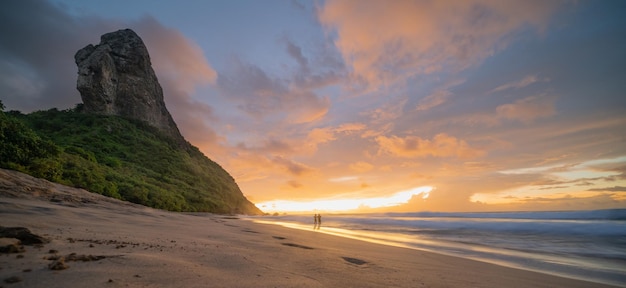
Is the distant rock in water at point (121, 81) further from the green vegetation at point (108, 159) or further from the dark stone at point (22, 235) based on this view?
the dark stone at point (22, 235)

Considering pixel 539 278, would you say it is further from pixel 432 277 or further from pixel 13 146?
pixel 13 146

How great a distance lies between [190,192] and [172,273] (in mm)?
34334

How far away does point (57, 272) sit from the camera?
6.95 ft

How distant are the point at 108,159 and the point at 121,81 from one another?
37.4 m

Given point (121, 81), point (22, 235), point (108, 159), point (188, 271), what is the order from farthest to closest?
point (121, 81), point (108, 159), point (22, 235), point (188, 271)

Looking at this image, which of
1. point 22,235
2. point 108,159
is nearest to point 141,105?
point 108,159

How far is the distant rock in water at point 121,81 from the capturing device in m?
49.0

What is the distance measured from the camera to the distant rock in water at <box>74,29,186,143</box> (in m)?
49.0

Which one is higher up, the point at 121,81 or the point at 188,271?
the point at 121,81

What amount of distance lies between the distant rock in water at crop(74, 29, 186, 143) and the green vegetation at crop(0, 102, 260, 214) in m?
4.37

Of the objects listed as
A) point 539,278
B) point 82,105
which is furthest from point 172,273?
point 82,105

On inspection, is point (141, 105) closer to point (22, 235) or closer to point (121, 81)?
point (121, 81)

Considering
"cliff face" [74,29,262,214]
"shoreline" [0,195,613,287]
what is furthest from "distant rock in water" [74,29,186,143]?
"shoreline" [0,195,613,287]

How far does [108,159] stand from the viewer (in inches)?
1094
